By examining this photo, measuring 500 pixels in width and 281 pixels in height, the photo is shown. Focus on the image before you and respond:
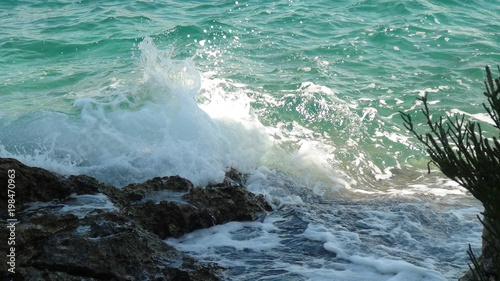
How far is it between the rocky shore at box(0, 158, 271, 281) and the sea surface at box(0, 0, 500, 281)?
211 millimetres

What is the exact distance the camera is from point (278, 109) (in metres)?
9.58

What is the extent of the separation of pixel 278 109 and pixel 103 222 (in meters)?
5.35

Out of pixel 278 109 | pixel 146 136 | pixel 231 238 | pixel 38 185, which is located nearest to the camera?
pixel 38 185

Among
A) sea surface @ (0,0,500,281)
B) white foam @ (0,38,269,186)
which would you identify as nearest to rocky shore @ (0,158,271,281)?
sea surface @ (0,0,500,281)

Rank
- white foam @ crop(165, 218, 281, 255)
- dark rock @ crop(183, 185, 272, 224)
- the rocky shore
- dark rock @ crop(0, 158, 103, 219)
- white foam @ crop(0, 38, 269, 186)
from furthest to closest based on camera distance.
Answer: white foam @ crop(0, 38, 269, 186), dark rock @ crop(183, 185, 272, 224), white foam @ crop(165, 218, 281, 255), dark rock @ crop(0, 158, 103, 219), the rocky shore

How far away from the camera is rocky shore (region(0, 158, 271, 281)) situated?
13.5 ft

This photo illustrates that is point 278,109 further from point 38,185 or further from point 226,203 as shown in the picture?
point 38,185

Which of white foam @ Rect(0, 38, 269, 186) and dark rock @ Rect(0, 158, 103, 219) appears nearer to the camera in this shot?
dark rock @ Rect(0, 158, 103, 219)

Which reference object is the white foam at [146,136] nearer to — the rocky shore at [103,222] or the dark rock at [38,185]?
the rocky shore at [103,222]

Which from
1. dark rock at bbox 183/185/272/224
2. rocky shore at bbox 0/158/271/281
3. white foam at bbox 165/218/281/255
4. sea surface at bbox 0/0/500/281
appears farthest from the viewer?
dark rock at bbox 183/185/272/224

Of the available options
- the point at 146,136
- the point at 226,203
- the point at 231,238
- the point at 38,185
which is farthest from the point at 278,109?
the point at 38,185

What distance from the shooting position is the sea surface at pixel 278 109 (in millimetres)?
Answer: 5508

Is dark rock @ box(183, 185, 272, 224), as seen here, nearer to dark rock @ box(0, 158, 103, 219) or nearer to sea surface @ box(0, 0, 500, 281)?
sea surface @ box(0, 0, 500, 281)

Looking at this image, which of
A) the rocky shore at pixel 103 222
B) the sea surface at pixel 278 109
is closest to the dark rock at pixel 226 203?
the rocky shore at pixel 103 222
